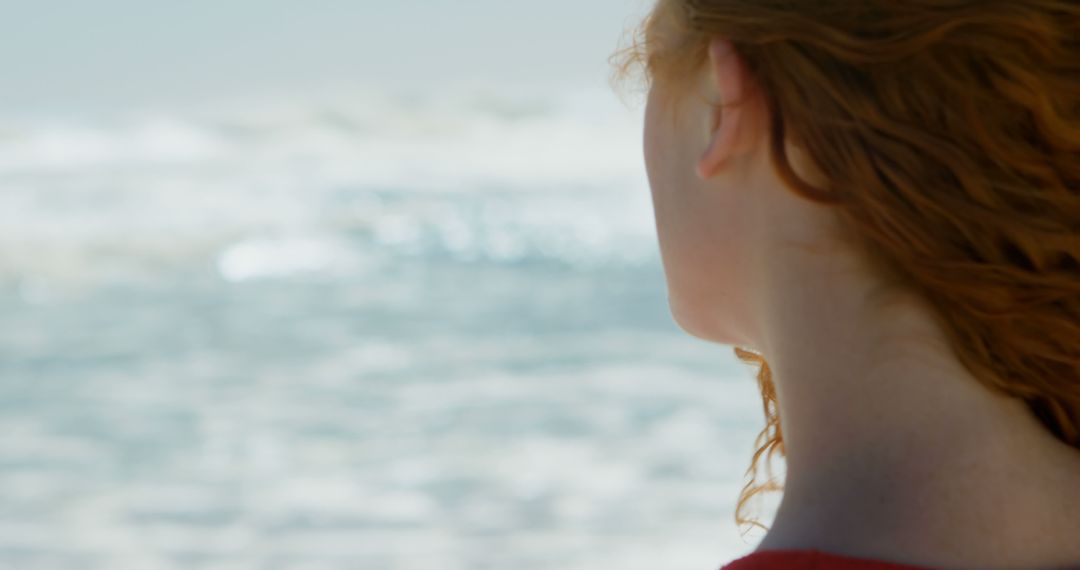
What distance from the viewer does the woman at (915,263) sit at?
804 millimetres

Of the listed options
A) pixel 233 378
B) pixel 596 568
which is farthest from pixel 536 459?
pixel 233 378

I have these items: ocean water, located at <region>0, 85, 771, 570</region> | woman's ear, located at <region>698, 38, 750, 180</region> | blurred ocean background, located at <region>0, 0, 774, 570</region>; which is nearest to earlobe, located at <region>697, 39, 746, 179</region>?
woman's ear, located at <region>698, 38, 750, 180</region>

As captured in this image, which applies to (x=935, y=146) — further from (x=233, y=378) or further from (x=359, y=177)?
(x=359, y=177)

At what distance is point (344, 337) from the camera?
666 centimetres

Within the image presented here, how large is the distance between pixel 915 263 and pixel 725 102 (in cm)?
15

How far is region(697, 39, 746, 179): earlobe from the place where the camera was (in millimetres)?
866

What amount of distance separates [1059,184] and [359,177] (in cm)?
1118

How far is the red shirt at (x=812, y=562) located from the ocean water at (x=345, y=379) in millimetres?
3039

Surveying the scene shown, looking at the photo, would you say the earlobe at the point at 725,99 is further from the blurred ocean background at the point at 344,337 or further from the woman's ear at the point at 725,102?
the blurred ocean background at the point at 344,337

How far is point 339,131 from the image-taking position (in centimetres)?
1337

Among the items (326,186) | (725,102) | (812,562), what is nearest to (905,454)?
(812,562)

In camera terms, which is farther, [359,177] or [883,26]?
[359,177]

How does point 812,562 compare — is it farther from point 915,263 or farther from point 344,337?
point 344,337

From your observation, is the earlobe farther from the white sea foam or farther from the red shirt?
the white sea foam
